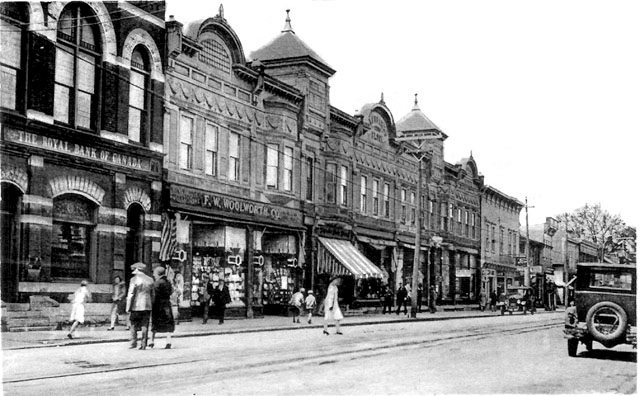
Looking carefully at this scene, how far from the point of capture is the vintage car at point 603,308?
15805 mm

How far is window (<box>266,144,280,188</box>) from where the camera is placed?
3080cm

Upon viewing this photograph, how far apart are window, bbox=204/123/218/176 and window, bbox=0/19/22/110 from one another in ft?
28.6

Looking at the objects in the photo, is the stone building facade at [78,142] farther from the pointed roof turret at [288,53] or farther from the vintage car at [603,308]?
the vintage car at [603,308]

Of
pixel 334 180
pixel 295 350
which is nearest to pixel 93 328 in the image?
pixel 295 350

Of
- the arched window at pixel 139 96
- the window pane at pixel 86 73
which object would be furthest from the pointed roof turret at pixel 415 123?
the window pane at pixel 86 73

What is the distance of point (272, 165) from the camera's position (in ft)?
102

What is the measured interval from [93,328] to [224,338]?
3482mm

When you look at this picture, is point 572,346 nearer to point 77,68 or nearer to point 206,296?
point 206,296

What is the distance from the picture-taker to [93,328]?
2094 centimetres

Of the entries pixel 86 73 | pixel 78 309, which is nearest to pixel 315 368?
pixel 78 309

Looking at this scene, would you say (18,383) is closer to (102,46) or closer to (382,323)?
(102,46)

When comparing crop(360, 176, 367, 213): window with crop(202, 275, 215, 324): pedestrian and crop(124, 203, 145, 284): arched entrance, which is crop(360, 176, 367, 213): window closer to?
crop(202, 275, 215, 324): pedestrian

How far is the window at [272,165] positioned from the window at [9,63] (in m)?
12.8

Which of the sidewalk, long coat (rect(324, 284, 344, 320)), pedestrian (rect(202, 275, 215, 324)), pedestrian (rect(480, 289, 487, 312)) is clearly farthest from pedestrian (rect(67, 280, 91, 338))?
pedestrian (rect(480, 289, 487, 312))
